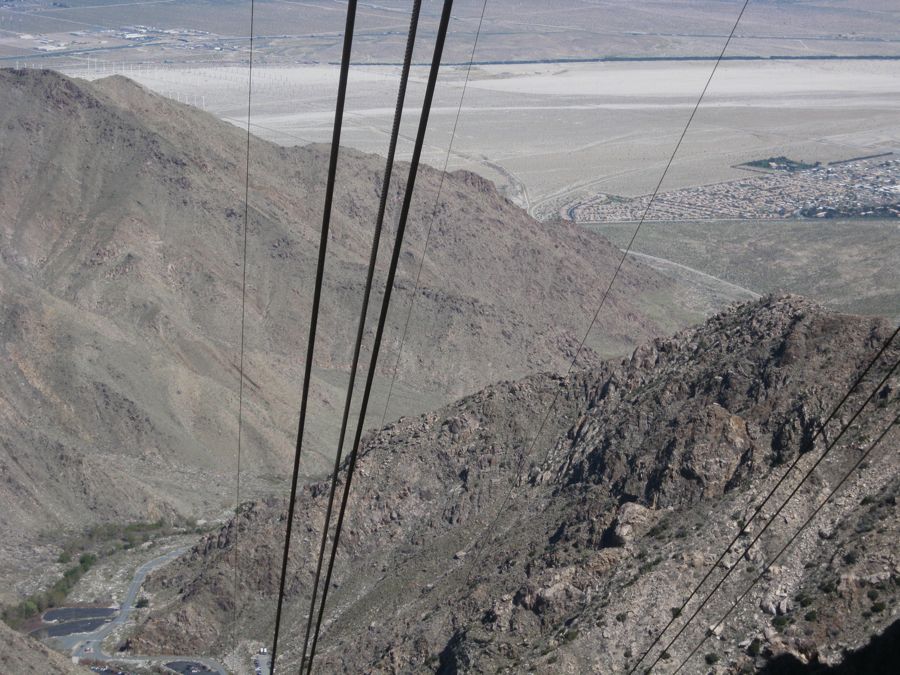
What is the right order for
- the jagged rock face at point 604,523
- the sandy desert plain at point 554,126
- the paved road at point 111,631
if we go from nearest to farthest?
the jagged rock face at point 604,523 → the paved road at point 111,631 → the sandy desert plain at point 554,126

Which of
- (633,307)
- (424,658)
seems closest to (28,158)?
(633,307)

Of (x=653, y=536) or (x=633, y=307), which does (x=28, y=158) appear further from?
(x=653, y=536)

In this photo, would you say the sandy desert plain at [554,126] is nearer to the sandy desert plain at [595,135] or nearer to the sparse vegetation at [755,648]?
the sandy desert plain at [595,135]

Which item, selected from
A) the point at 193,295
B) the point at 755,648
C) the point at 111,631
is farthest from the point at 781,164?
the point at 755,648

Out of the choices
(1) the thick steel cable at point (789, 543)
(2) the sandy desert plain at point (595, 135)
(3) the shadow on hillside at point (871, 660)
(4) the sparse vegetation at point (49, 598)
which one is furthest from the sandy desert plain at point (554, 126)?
(3) the shadow on hillside at point (871, 660)

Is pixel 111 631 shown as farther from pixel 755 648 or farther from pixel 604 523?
pixel 755 648
